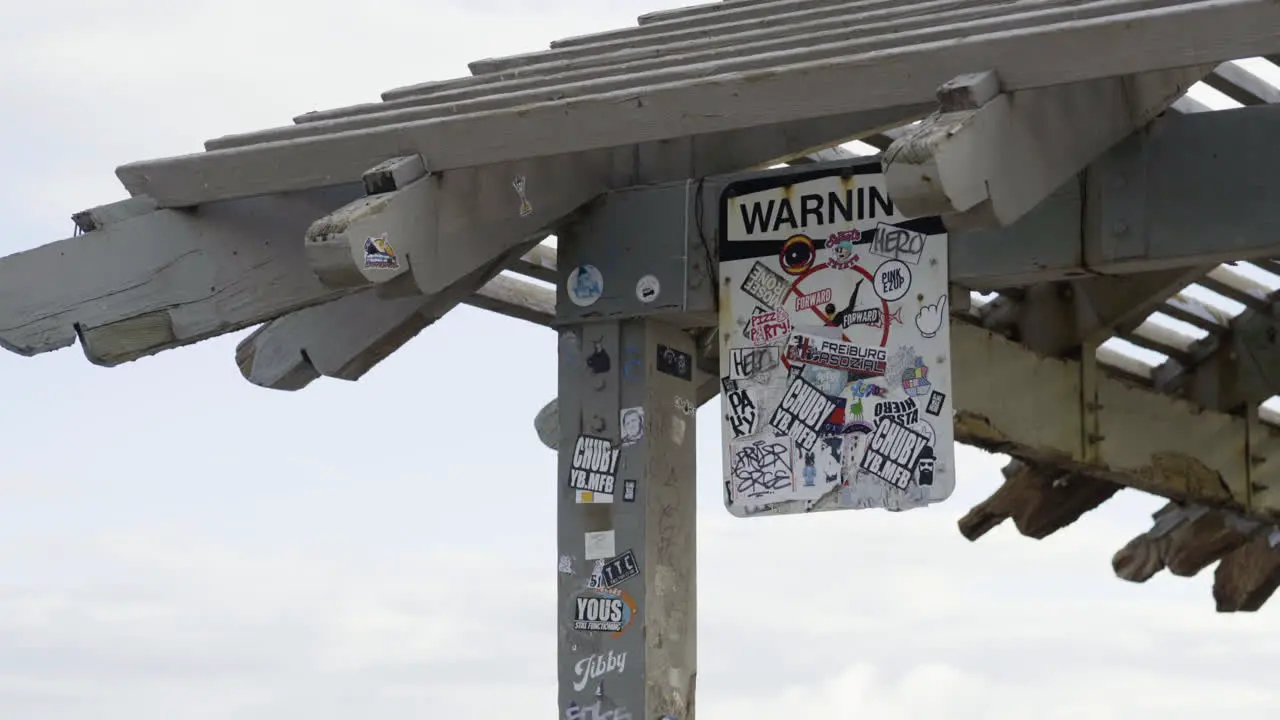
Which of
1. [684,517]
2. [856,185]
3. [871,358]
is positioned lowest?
[684,517]

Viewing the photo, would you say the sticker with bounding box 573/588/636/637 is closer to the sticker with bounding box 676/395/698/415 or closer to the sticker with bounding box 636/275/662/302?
the sticker with bounding box 676/395/698/415

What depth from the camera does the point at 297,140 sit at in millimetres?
6324

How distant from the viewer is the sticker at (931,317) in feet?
20.2

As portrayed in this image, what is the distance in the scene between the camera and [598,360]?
21.9 ft

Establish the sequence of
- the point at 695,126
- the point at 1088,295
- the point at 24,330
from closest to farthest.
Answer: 1. the point at 695,126
2. the point at 24,330
3. the point at 1088,295

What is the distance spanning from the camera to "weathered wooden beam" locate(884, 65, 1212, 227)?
505cm

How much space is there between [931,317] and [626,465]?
115 centimetres

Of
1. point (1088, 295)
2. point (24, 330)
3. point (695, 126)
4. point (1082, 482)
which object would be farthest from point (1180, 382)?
point (24, 330)

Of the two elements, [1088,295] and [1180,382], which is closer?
A: [1088,295]

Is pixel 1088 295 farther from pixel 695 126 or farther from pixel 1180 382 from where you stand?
pixel 695 126

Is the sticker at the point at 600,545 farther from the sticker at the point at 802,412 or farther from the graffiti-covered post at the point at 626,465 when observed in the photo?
the sticker at the point at 802,412

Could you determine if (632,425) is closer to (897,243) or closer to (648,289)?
(648,289)

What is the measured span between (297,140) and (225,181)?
337 mm

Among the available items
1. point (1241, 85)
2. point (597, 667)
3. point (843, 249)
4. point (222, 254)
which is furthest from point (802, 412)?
point (1241, 85)
